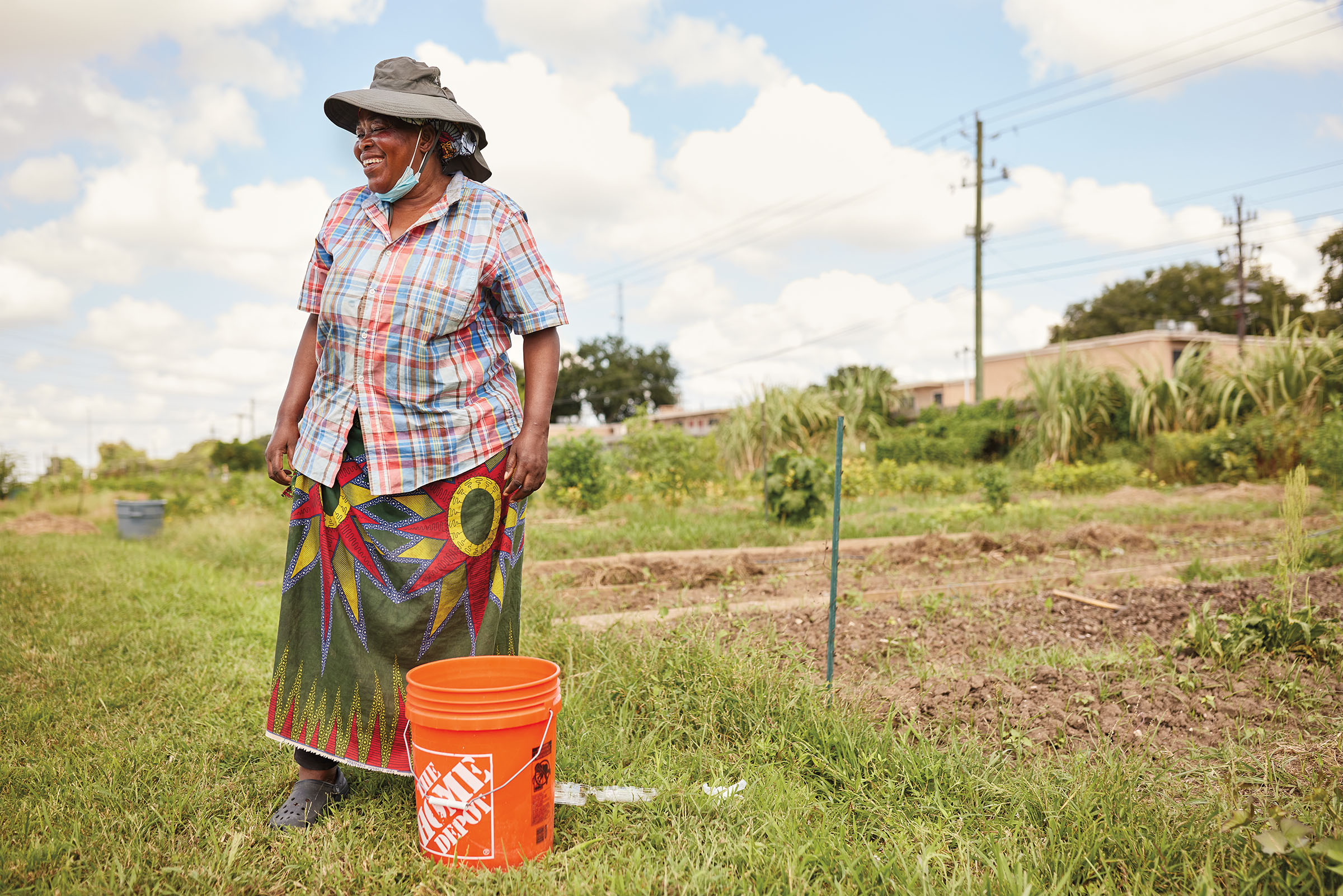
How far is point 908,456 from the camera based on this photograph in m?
16.5

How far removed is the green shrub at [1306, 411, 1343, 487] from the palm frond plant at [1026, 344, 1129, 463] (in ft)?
14.1

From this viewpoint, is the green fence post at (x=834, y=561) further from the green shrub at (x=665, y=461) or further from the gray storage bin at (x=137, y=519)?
the gray storage bin at (x=137, y=519)

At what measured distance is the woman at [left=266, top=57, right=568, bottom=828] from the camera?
2.03 m

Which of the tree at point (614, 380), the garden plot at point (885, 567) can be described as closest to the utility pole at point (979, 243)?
the garden plot at point (885, 567)

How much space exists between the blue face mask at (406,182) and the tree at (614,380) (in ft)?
144

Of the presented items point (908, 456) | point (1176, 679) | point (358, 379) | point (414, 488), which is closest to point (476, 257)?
point (358, 379)

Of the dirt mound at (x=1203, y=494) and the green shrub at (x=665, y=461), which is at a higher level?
the green shrub at (x=665, y=461)

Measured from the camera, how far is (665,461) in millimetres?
9703

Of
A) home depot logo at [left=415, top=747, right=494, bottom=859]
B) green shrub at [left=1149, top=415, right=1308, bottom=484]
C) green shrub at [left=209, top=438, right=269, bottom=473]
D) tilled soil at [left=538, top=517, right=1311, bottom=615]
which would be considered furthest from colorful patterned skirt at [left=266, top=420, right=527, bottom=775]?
green shrub at [left=209, top=438, right=269, bottom=473]

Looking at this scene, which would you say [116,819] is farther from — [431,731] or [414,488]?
[414,488]

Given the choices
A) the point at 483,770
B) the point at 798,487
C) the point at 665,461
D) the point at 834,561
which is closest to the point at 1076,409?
the point at 665,461

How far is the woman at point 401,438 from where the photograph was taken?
6.67 feet

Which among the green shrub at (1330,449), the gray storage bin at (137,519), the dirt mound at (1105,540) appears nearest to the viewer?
the dirt mound at (1105,540)

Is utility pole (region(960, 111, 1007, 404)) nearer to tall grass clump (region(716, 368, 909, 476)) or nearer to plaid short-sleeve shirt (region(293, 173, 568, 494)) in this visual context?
tall grass clump (region(716, 368, 909, 476))
